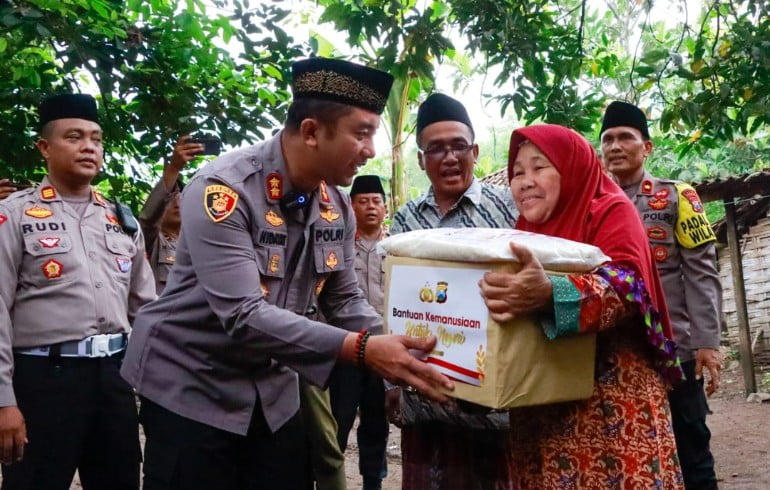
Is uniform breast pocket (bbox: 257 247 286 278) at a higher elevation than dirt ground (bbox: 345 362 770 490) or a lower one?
higher

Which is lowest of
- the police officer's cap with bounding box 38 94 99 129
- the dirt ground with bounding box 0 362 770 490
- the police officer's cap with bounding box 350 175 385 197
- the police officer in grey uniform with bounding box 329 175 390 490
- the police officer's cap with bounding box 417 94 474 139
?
the dirt ground with bounding box 0 362 770 490

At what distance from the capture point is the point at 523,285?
177cm

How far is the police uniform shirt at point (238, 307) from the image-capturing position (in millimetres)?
2016

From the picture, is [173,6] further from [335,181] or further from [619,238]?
[619,238]

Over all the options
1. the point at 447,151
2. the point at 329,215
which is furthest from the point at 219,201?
the point at 447,151

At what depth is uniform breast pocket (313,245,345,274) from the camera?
2393mm

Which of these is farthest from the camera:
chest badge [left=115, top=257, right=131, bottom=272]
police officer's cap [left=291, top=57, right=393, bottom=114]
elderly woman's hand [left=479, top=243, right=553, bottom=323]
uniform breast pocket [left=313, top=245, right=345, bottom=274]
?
chest badge [left=115, top=257, right=131, bottom=272]

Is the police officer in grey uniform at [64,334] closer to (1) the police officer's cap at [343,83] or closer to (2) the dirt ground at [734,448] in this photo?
(1) the police officer's cap at [343,83]

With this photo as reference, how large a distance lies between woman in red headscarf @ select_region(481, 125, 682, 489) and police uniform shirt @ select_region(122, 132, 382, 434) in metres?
0.61

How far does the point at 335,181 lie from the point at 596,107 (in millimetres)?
3100

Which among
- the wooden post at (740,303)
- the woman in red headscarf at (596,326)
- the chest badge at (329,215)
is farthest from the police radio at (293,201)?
the wooden post at (740,303)

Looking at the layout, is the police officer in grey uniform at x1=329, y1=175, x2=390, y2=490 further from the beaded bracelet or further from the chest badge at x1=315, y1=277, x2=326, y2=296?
the beaded bracelet

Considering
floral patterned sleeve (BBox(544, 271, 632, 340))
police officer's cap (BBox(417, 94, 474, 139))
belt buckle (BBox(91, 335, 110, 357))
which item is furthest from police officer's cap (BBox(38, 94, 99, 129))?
floral patterned sleeve (BBox(544, 271, 632, 340))

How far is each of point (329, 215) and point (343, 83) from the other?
467 millimetres
